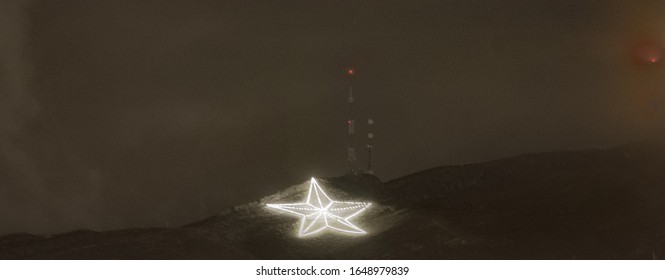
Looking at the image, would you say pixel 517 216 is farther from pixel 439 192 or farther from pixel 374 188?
pixel 374 188

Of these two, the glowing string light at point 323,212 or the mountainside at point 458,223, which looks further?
the glowing string light at point 323,212

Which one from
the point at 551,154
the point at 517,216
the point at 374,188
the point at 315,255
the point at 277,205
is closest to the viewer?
the point at 315,255

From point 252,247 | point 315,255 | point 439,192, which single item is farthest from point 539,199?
point 252,247

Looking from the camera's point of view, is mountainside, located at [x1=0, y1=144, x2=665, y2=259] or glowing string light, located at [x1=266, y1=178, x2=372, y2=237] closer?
mountainside, located at [x1=0, y1=144, x2=665, y2=259]
